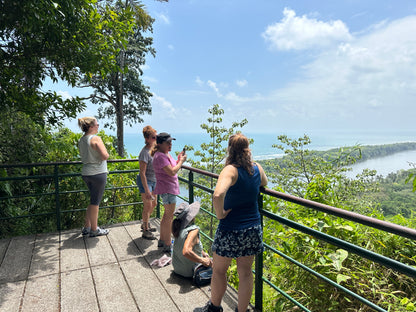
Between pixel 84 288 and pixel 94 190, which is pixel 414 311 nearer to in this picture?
pixel 84 288

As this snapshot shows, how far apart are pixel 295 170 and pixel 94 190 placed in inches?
953

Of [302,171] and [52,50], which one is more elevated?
[52,50]

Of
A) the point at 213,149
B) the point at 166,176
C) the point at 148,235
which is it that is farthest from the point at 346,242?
the point at 213,149

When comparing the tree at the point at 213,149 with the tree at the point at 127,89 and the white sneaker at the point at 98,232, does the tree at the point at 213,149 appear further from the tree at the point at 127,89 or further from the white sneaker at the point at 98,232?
the white sneaker at the point at 98,232

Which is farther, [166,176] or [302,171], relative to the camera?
[302,171]

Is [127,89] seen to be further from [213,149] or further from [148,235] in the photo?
[148,235]

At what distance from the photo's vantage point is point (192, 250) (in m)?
3.01

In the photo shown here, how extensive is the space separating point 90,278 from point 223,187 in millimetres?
2201

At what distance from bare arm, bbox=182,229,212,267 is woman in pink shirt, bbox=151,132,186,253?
0.70 meters

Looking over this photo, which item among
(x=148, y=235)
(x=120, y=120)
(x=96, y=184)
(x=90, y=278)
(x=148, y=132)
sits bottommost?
(x=90, y=278)

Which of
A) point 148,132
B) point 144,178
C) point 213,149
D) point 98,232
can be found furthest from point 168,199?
point 213,149

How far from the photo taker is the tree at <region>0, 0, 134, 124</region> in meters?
4.06

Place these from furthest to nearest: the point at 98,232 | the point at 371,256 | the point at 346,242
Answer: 1. the point at 98,232
2. the point at 346,242
3. the point at 371,256


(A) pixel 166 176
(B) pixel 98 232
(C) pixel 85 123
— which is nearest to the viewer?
(A) pixel 166 176
